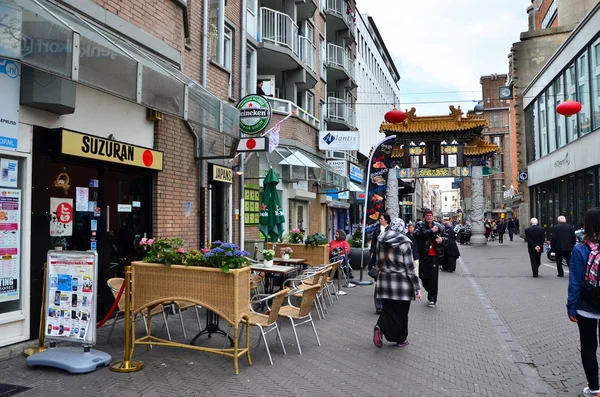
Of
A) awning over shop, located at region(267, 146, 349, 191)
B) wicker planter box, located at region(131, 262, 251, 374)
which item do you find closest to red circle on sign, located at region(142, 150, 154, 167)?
wicker planter box, located at region(131, 262, 251, 374)

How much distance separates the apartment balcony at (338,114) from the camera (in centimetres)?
2762

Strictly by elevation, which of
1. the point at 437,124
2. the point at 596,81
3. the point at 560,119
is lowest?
the point at 560,119

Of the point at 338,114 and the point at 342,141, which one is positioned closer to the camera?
the point at 342,141

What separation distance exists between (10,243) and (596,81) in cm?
2157

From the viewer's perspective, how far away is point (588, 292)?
14.9 feet

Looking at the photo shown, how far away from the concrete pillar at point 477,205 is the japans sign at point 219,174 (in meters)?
22.0

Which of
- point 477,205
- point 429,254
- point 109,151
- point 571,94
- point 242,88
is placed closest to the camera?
point 109,151

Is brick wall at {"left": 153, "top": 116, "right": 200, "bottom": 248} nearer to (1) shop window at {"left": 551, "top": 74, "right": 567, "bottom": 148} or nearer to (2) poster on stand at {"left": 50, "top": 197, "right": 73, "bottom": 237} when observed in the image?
(2) poster on stand at {"left": 50, "top": 197, "right": 73, "bottom": 237}

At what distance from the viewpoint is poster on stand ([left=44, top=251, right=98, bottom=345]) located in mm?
5551

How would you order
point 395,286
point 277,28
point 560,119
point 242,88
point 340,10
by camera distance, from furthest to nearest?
point 340,10 → point 560,119 → point 277,28 → point 242,88 → point 395,286

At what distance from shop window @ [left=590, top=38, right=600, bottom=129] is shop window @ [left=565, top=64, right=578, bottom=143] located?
277cm

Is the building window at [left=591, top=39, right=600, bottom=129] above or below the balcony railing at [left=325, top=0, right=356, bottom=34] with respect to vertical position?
below

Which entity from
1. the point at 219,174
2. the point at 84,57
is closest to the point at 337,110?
the point at 219,174

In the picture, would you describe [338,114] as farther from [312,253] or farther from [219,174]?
[312,253]
